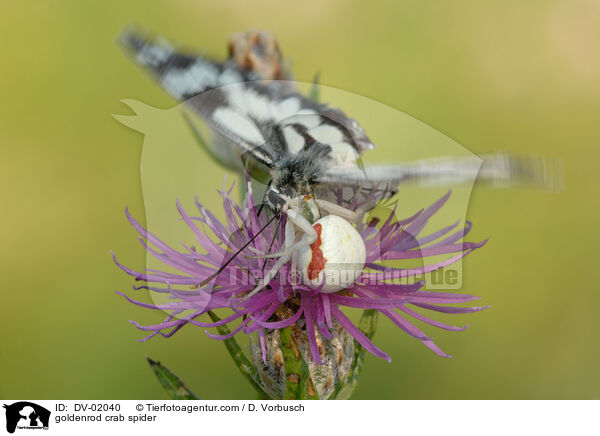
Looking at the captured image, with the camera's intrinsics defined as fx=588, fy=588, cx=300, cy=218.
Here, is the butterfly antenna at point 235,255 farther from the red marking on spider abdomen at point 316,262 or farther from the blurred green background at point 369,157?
the blurred green background at point 369,157

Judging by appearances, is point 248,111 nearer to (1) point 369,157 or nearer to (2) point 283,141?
(2) point 283,141

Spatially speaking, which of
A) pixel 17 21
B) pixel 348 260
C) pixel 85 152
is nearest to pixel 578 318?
pixel 348 260

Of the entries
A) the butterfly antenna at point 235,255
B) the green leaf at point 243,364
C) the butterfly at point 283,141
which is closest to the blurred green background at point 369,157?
the butterfly at point 283,141

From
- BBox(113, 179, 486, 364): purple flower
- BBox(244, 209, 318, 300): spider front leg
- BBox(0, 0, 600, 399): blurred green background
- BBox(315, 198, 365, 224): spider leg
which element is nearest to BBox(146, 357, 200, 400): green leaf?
BBox(113, 179, 486, 364): purple flower
